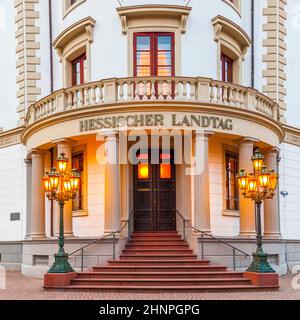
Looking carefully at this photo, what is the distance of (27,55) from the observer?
22766 mm

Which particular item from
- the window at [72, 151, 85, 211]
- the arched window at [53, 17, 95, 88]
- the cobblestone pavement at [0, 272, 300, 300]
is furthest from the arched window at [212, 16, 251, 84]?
the cobblestone pavement at [0, 272, 300, 300]

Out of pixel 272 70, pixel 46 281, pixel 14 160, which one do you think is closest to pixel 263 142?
pixel 272 70

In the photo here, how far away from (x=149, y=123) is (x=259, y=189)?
4.29 m

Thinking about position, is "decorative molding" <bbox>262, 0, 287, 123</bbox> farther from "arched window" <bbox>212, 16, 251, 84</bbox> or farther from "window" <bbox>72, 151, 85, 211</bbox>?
"window" <bbox>72, 151, 85, 211</bbox>

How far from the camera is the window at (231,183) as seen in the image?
20.0 m

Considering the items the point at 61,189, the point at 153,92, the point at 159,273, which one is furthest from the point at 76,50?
the point at 159,273

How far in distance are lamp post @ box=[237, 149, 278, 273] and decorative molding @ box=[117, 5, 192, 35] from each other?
630 centimetres

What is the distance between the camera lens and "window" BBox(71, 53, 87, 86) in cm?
2059

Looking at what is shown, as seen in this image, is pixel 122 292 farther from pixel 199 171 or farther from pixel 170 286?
pixel 199 171

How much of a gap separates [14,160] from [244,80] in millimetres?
10646

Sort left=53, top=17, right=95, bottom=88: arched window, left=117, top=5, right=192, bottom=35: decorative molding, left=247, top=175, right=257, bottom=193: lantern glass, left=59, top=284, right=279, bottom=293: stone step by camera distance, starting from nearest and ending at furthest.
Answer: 1. left=59, top=284, right=279, bottom=293: stone step
2. left=247, top=175, right=257, bottom=193: lantern glass
3. left=117, top=5, right=192, bottom=35: decorative molding
4. left=53, top=17, right=95, bottom=88: arched window

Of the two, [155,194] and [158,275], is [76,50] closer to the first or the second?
[155,194]

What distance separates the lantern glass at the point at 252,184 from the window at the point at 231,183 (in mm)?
4166

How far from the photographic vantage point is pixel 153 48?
1912cm
